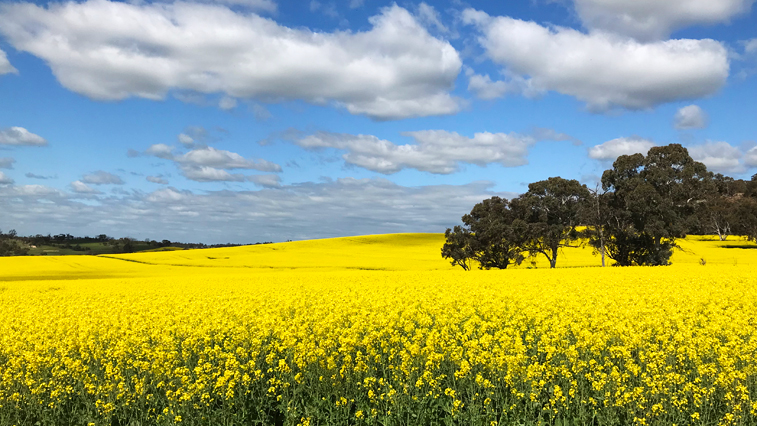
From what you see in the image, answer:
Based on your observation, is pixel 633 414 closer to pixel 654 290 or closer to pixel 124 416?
pixel 124 416

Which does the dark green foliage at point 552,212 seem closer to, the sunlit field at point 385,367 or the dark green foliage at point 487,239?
the dark green foliage at point 487,239

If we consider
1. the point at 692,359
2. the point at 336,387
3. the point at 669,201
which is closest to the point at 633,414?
the point at 692,359

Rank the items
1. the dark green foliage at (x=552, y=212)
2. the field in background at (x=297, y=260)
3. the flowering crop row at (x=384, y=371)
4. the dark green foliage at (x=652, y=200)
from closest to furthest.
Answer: the flowering crop row at (x=384, y=371) < the dark green foliage at (x=652, y=200) < the dark green foliage at (x=552, y=212) < the field in background at (x=297, y=260)

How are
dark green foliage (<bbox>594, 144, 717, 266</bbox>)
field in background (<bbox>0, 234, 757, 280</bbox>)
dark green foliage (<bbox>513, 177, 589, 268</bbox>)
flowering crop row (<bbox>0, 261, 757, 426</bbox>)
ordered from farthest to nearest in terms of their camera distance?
field in background (<bbox>0, 234, 757, 280</bbox>)
dark green foliage (<bbox>513, 177, 589, 268</bbox>)
dark green foliage (<bbox>594, 144, 717, 266</bbox>)
flowering crop row (<bbox>0, 261, 757, 426</bbox>)

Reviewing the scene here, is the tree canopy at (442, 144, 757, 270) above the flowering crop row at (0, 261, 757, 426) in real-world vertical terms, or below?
above

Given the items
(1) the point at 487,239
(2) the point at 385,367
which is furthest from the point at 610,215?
(2) the point at 385,367

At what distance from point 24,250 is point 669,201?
4339 inches

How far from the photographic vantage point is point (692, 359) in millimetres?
8359

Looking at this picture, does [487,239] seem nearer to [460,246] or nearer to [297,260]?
[460,246]

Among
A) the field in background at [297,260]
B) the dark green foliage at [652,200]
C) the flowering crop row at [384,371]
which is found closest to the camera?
the flowering crop row at [384,371]

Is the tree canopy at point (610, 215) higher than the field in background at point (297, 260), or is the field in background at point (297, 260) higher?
the tree canopy at point (610, 215)

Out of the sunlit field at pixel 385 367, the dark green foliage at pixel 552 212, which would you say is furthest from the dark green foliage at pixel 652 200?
the sunlit field at pixel 385 367

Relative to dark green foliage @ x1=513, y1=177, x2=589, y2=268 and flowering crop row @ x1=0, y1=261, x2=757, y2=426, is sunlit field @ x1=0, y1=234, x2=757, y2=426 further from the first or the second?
dark green foliage @ x1=513, y1=177, x2=589, y2=268

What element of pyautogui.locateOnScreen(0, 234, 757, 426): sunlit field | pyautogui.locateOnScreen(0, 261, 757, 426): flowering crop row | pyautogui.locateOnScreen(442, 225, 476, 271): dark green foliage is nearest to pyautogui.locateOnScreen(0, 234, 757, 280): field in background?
pyautogui.locateOnScreen(442, 225, 476, 271): dark green foliage
